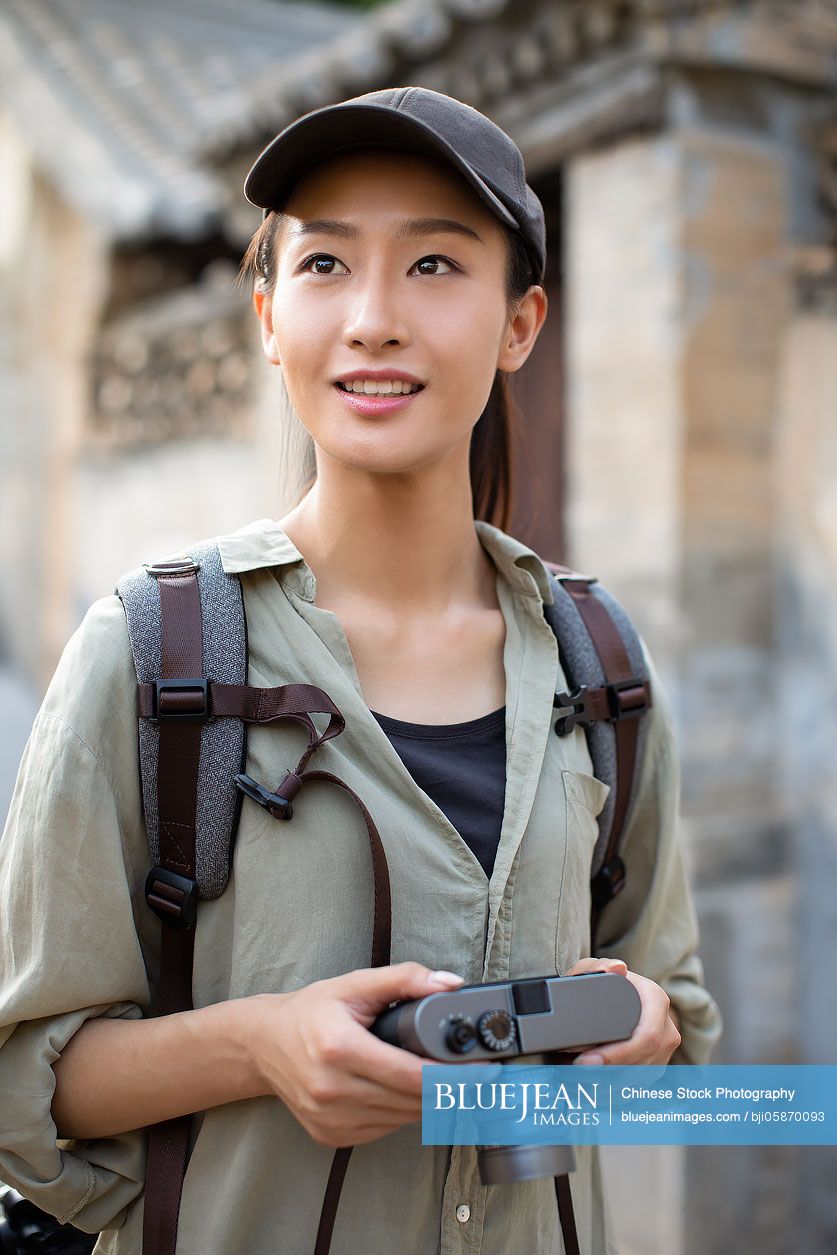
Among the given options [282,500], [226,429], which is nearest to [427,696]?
[282,500]

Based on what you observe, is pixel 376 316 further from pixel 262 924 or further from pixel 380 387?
pixel 262 924

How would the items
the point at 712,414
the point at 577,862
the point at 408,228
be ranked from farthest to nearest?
1. the point at 712,414
2. the point at 577,862
3. the point at 408,228

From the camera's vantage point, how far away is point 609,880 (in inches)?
64.7

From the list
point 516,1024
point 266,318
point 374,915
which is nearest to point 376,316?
point 266,318

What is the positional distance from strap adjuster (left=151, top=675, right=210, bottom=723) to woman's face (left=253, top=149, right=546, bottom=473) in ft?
1.05

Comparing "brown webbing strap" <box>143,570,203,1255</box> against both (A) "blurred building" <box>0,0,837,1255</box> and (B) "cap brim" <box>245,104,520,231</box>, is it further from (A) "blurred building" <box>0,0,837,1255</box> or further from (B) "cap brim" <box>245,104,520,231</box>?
(A) "blurred building" <box>0,0,837,1255</box>

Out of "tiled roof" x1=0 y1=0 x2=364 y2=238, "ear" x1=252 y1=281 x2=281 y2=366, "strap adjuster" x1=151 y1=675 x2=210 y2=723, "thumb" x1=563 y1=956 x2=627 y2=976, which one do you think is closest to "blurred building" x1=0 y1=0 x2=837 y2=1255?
"tiled roof" x1=0 y1=0 x2=364 y2=238

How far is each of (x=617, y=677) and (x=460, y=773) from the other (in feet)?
0.98

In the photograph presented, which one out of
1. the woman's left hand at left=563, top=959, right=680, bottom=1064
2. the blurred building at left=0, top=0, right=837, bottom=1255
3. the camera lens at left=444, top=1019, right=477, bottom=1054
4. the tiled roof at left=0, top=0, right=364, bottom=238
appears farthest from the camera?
the tiled roof at left=0, top=0, right=364, bottom=238

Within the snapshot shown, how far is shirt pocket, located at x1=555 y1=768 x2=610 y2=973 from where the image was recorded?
56.6 inches

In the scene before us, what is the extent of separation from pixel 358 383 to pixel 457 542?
31 centimetres

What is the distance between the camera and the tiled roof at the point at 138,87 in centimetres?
549

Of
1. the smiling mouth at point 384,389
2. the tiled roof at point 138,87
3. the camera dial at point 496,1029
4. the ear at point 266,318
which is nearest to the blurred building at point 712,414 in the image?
the tiled roof at point 138,87

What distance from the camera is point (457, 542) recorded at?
5.26 ft
